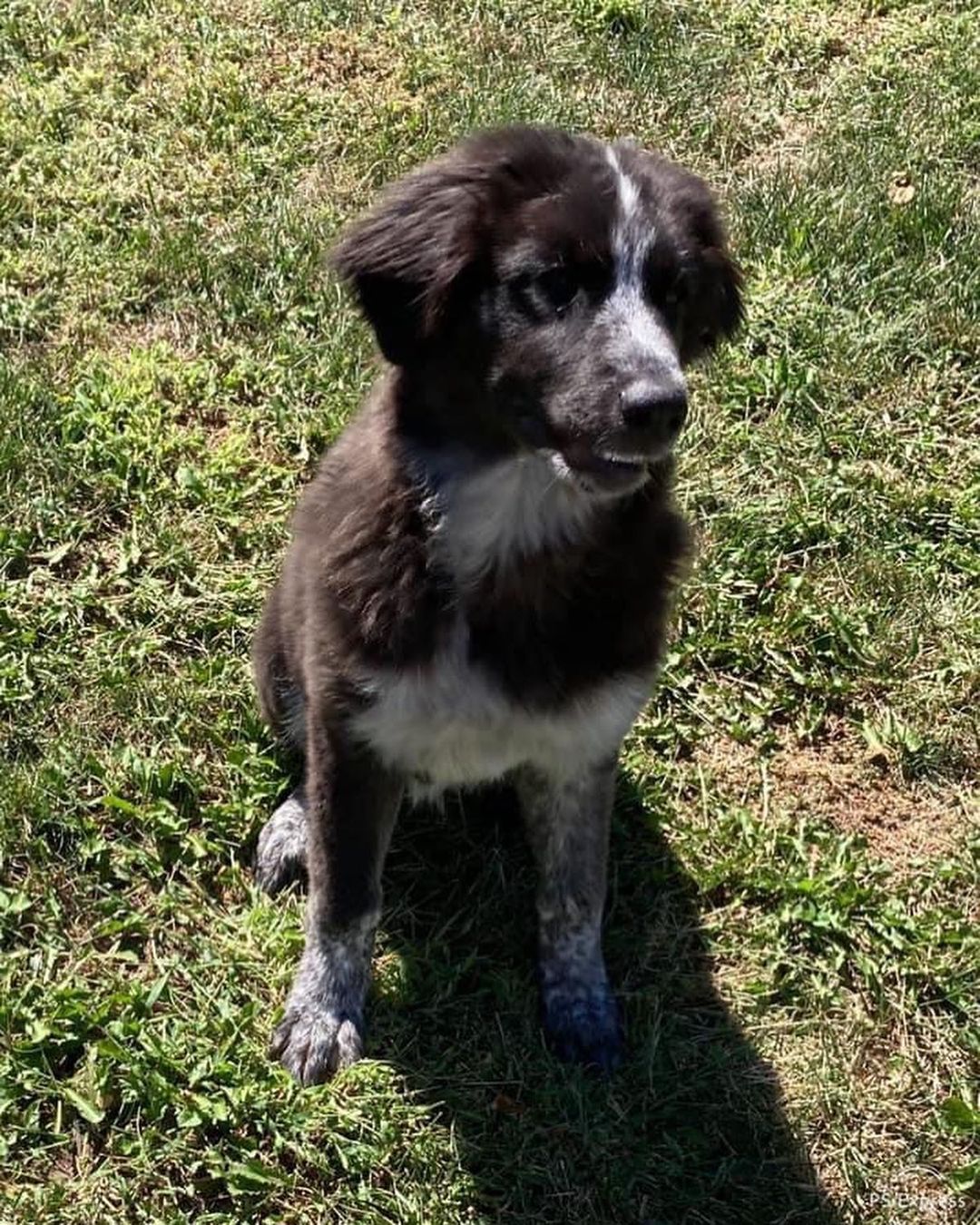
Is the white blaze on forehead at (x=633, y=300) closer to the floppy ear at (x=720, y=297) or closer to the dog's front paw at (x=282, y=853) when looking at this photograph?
the floppy ear at (x=720, y=297)

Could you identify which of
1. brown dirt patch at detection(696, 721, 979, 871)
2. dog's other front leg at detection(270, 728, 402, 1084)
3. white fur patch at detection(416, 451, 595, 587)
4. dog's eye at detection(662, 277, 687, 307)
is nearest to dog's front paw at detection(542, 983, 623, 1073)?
dog's other front leg at detection(270, 728, 402, 1084)

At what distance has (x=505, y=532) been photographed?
299cm

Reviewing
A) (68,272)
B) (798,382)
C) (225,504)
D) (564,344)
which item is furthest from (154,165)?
(564,344)

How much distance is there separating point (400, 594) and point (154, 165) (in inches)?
117

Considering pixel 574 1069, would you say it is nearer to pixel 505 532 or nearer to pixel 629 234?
pixel 505 532

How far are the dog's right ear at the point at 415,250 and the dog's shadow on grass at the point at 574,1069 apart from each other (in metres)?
1.38

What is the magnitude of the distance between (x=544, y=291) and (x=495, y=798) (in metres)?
1.48

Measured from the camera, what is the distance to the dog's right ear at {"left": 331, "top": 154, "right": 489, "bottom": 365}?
275cm

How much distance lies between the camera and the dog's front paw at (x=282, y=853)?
3.63m

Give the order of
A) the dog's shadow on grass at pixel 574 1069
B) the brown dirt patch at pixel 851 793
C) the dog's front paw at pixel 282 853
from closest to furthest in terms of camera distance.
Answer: the dog's shadow on grass at pixel 574 1069, the dog's front paw at pixel 282 853, the brown dirt patch at pixel 851 793

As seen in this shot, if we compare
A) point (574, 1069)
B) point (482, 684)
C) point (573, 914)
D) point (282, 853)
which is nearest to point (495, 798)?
point (573, 914)

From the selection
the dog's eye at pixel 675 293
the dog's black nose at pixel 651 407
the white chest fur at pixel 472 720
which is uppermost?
the dog's eye at pixel 675 293

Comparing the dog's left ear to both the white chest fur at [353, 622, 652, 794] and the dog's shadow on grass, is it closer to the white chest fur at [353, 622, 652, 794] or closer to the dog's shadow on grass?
the white chest fur at [353, 622, 652, 794]

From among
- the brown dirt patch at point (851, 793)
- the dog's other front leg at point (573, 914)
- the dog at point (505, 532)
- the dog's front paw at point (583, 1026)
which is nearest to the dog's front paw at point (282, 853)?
the dog at point (505, 532)
